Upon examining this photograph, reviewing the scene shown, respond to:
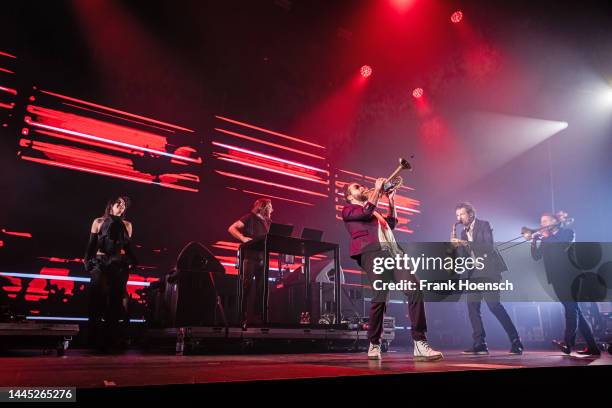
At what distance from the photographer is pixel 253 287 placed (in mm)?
5645

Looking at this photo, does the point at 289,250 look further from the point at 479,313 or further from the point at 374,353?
the point at 479,313

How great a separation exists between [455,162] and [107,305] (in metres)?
8.06

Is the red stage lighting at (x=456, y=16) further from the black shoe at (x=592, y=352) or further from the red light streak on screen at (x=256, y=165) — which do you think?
the black shoe at (x=592, y=352)

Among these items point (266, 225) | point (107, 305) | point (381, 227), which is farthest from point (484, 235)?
point (107, 305)

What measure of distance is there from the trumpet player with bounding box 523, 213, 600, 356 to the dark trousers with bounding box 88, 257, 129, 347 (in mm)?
4547

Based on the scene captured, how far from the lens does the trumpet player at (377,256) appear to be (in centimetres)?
326

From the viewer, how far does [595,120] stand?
9352 mm

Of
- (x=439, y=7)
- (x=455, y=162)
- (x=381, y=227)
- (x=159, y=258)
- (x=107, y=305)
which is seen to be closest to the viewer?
(x=381, y=227)

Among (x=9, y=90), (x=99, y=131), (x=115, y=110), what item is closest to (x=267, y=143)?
(x=115, y=110)

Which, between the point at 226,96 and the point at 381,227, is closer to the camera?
the point at 381,227

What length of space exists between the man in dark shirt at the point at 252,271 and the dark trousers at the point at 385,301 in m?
2.24

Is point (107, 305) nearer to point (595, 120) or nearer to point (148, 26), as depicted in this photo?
point (148, 26)

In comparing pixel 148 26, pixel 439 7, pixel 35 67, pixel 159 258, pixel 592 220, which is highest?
pixel 439 7


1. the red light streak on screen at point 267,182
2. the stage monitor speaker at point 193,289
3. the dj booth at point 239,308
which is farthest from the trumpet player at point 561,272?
the red light streak on screen at point 267,182
